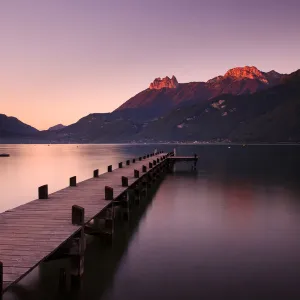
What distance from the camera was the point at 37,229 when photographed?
12453 mm

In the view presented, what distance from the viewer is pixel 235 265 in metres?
14.6

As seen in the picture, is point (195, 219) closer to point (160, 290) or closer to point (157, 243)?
point (157, 243)

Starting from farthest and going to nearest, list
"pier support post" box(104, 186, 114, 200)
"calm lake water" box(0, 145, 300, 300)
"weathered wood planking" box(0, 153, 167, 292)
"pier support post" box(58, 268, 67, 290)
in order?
"pier support post" box(104, 186, 114, 200)
"calm lake water" box(0, 145, 300, 300)
"pier support post" box(58, 268, 67, 290)
"weathered wood planking" box(0, 153, 167, 292)

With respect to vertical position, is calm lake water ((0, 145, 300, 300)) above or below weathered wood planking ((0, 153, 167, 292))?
below

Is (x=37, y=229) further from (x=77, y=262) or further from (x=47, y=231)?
(x=77, y=262)

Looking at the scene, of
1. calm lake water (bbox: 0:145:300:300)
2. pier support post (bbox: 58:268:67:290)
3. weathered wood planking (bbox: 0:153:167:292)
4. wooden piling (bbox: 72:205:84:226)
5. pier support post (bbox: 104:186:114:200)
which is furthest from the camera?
pier support post (bbox: 104:186:114:200)

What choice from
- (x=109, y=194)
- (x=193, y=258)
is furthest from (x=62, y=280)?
(x=109, y=194)

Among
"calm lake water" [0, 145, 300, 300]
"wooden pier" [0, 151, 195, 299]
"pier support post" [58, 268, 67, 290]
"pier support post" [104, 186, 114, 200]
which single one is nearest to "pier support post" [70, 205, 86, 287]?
"wooden pier" [0, 151, 195, 299]

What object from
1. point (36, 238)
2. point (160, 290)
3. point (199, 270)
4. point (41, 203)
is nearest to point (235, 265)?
point (199, 270)

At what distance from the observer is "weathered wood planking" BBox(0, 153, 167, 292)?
29.9 feet

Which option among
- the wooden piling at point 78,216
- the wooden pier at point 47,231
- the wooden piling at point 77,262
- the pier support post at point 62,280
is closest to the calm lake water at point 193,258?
the pier support post at point 62,280

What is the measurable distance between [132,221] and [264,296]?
1213 cm

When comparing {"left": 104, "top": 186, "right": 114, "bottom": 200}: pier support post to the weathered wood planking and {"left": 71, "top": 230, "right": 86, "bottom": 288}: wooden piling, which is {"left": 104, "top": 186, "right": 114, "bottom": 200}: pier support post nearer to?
the weathered wood planking

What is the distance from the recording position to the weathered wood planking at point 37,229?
29.9 feet
